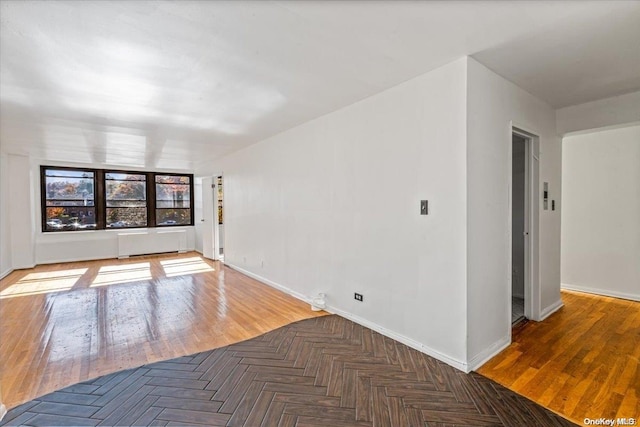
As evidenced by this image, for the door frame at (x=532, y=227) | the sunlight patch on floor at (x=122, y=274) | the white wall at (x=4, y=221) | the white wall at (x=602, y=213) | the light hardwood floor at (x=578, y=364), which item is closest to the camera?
the light hardwood floor at (x=578, y=364)

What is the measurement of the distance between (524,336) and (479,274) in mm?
1159

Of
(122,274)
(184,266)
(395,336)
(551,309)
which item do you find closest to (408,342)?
(395,336)

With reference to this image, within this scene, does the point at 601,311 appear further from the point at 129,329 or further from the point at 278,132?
the point at 129,329

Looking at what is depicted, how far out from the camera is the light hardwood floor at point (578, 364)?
2.03m

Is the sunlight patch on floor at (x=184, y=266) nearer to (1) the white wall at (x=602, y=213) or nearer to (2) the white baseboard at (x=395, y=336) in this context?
(2) the white baseboard at (x=395, y=336)

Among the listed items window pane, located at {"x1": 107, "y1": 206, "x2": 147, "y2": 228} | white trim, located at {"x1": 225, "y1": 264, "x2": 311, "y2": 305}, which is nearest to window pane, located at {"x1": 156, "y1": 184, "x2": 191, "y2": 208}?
window pane, located at {"x1": 107, "y1": 206, "x2": 147, "y2": 228}

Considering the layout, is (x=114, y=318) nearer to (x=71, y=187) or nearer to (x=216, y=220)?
(x=216, y=220)

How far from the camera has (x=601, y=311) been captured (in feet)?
12.1

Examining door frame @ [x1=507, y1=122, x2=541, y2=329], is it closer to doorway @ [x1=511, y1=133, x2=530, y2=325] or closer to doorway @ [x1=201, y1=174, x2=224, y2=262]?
doorway @ [x1=511, y1=133, x2=530, y2=325]

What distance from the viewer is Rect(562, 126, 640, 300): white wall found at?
4086 mm

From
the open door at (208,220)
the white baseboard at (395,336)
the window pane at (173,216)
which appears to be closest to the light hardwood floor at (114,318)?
the white baseboard at (395,336)

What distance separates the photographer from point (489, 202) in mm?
2613

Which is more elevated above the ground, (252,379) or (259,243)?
(259,243)

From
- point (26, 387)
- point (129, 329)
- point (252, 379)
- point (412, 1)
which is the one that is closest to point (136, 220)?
point (129, 329)
